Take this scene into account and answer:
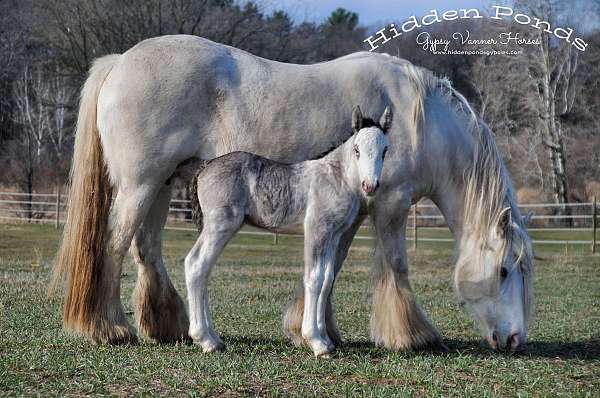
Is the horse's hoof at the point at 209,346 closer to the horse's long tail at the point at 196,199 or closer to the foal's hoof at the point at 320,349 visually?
the foal's hoof at the point at 320,349

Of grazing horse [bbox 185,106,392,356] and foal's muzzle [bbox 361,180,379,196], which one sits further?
grazing horse [bbox 185,106,392,356]

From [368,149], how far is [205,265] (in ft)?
4.67

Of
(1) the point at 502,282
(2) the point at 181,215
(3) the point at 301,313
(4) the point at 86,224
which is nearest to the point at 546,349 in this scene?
(1) the point at 502,282

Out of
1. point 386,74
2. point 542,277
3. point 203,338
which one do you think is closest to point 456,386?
point 203,338

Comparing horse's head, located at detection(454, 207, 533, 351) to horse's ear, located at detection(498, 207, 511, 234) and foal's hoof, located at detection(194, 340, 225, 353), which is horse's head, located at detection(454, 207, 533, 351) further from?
foal's hoof, located at detection(194, 340, 225, 353)

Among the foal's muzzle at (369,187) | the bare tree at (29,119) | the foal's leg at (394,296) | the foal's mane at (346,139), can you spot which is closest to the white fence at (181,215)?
the bare tree at (29,119)

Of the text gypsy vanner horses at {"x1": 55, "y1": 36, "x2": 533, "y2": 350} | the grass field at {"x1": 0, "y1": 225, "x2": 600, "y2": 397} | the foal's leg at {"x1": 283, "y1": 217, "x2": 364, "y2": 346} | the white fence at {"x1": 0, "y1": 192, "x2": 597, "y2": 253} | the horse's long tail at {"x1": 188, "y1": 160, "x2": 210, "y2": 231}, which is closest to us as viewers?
the grass field at {"x1": 0, "y1": 225, "x2": 600, "y2": 397}

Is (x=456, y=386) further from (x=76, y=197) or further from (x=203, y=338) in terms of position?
(x=76, y=197)

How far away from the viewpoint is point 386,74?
6.88m

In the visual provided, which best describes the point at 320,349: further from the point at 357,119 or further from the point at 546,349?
the point at 546,349

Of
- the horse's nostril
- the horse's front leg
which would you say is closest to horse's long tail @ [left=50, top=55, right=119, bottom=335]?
the horse's front leg

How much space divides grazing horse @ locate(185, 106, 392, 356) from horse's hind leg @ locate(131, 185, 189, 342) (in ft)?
2.65

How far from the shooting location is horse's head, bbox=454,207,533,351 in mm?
6500

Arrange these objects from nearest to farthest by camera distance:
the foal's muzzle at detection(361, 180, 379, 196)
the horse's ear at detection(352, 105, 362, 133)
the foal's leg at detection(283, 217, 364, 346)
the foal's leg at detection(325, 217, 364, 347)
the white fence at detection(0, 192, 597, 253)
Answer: the foal's muzzle at detection(361, 180, 379, 196), the horse's ear at detection(352, 105, 362, 133), the foal's leg at detection(283, 217, 364, 346), the foal's leg at detection(325, 217, 364, 347), the white fence at detection(0, 192, 597, 253)
